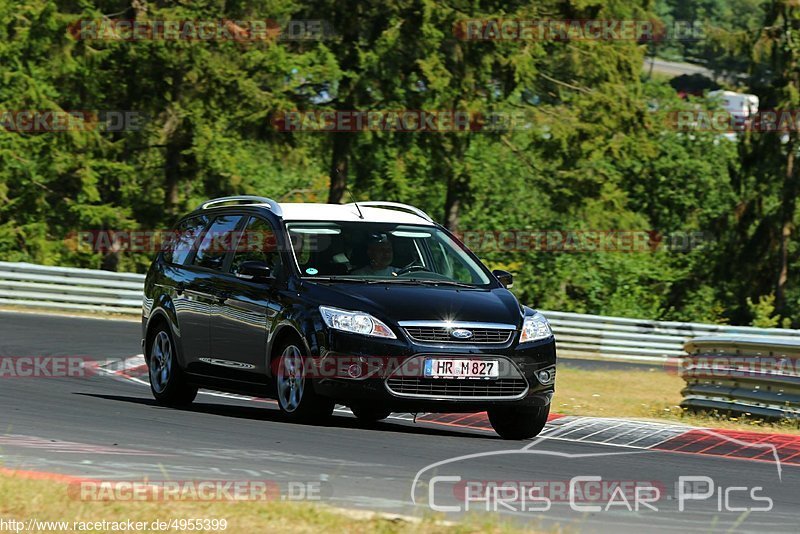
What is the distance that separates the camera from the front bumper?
32.8 feet

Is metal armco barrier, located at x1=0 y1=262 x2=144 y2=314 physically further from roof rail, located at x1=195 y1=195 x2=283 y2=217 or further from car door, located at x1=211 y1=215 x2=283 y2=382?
car door, located at x1=211 y1=215 x2=283 y2=382

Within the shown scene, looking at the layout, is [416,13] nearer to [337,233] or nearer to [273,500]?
[337,233]

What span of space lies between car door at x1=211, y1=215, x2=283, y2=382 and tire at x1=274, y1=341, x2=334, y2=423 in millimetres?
243

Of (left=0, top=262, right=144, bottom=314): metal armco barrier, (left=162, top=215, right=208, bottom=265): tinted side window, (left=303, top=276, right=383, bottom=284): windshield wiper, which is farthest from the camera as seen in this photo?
(left=0, top=262, right=144, bottom=314): metal armco barrier

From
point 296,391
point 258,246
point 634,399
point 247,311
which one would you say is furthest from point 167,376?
point 634,399

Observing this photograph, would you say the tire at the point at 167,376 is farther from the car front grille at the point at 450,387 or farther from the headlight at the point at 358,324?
the car front grille at the point at 450,387

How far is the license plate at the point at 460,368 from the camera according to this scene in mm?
10047

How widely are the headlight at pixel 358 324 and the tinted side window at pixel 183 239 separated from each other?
2858 mm

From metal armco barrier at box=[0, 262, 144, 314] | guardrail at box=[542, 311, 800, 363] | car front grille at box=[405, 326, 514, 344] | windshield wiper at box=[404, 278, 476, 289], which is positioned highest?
windshield wiper at box=[404, 278, 476, 289]

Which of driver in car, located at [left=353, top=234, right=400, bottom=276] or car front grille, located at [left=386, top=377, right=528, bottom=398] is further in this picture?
driver in car, located at [left=353, top=234, right=400, bottom=276]

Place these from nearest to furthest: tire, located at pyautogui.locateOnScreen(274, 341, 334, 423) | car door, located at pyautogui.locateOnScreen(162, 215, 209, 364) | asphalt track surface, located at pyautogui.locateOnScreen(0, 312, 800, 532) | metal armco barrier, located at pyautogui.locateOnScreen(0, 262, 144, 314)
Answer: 1. asphalt track surface, located at pyautogui.locateOnScreen(0, 312, 800, 532)
2. tire, located at pyautogui.locateOnScreen(274, 341, 334, 423)
3. car door, located at pyautogui.locateOnScreen(162, 215, 209, 364)
4. metal armco barrier, located at pyautogui.locateOnScreen(0, 262, 144, 314)

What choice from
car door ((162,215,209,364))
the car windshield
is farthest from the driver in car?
car door ((162,215,209,364))

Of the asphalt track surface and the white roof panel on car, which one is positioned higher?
the white roof panel on car

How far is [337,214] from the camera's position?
37.9 ft
